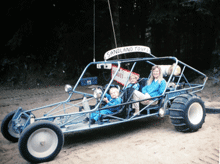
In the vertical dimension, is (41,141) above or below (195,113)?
below

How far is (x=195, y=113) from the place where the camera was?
462cm

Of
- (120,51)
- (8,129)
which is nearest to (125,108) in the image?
(120,51)

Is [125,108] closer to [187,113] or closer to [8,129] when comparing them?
[187,113]

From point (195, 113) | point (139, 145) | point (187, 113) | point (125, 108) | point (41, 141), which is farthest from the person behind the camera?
point (195, 113)

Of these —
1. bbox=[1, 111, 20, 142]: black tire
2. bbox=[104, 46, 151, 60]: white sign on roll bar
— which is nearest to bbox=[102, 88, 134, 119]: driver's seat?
bbox=[104, 46, 151, 60]: white sign on roll bar

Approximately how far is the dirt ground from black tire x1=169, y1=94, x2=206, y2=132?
171 mm

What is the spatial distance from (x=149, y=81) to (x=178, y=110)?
3.61 ft

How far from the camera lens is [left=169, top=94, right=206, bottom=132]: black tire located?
14.2ft

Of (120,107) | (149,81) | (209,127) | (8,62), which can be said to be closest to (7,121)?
(120,107)

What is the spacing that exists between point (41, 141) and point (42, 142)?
24mm

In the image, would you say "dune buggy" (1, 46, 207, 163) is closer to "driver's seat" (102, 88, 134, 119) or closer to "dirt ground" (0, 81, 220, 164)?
"driver's seat" (102, 88, 134, 119)

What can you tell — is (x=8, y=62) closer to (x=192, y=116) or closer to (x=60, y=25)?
(x=60, y=25)

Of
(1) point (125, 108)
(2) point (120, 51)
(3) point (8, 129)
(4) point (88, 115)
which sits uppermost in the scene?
(2) point (120, 51)

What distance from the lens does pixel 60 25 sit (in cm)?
1239
